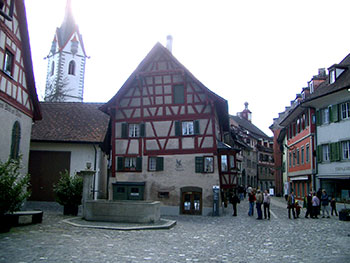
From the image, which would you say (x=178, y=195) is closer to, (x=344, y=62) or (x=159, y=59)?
(x=159, y=59)

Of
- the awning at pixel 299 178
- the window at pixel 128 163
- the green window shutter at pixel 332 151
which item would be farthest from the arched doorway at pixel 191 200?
the awning at pixel 299 178

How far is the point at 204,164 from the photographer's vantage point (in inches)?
981

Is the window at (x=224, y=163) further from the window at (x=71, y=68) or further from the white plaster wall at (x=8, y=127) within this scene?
the window at (x=71, y=68)

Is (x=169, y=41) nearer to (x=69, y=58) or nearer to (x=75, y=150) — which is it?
(x=75, y=150)

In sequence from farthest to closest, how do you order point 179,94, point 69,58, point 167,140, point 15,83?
1. point 69,58
2. point 179,94
3. point 167,140
4. point 15,83

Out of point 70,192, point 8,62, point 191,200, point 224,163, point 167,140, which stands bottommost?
point 191,200

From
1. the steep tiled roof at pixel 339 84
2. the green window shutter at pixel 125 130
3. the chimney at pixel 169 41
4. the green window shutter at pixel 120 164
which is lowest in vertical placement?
the green window shutter at pixel 120 164

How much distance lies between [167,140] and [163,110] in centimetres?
208

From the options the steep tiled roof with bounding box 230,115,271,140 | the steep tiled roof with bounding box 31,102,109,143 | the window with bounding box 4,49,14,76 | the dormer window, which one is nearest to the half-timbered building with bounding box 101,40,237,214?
the steep tiled roof with bounding box 31,102,109,143

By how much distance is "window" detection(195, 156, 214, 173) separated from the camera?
24797 millimetres

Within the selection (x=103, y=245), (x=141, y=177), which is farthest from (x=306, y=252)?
(x=141, y=177)

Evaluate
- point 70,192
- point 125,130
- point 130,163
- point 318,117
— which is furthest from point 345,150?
point 70,192

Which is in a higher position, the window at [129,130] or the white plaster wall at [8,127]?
the window at [129,130]

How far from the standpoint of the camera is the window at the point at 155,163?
2580 centimetres
